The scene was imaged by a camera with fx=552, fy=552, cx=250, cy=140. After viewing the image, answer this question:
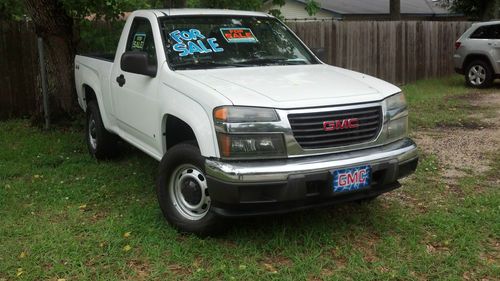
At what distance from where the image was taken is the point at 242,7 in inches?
336

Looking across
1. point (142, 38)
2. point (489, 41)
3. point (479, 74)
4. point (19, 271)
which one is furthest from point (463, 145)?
point (479, 74)

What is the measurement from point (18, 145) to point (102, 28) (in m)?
2.63

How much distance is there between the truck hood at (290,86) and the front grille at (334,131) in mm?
77

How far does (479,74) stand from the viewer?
13.4m

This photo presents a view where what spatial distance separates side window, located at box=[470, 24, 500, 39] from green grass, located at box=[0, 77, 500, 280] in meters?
8.37

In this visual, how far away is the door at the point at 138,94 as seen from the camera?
4680 millimetres

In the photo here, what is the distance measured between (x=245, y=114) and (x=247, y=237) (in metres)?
1.06

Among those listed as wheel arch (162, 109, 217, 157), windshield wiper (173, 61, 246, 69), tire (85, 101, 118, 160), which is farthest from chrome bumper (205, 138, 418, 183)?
tire (85, 101, 118, 160)

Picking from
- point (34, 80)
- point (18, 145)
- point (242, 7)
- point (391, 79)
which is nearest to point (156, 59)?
point (18, 145)

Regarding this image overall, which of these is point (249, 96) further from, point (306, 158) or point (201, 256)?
point (201, 256)

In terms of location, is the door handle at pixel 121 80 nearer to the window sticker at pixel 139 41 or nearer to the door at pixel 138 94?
the door at pixel 138 94

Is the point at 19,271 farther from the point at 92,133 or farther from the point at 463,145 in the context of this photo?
the point at 463,145

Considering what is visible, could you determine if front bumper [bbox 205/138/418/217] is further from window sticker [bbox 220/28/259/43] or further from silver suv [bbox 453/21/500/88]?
silver suv [bbox 453/21/500/88]

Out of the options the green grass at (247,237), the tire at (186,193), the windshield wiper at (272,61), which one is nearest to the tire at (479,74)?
the green grass at (247,237)
